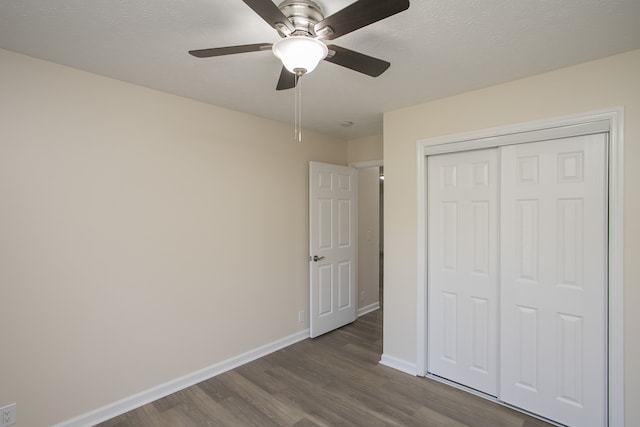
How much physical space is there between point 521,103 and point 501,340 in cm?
183

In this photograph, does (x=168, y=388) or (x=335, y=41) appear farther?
(x=168, y=388)

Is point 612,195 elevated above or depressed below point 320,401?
above

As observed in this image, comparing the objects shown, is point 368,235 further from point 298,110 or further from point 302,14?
point 302,14

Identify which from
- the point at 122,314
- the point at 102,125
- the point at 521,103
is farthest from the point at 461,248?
the point at 102,125

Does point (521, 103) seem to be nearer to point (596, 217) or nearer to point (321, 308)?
point (596, 217)

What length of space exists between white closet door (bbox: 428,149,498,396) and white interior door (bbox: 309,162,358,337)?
4.29 ft

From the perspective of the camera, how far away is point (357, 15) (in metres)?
1.17

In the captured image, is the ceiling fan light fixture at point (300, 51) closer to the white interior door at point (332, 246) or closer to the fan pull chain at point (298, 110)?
the fan pull chain at point (298, 110)

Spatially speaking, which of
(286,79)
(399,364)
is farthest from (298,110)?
(399,364)

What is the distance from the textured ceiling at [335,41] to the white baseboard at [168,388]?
95.5 inches

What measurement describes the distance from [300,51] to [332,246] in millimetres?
2832

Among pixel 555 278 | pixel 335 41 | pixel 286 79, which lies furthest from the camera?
pixel 555 278

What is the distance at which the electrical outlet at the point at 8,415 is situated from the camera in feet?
6.29

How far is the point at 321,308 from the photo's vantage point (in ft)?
12.4
